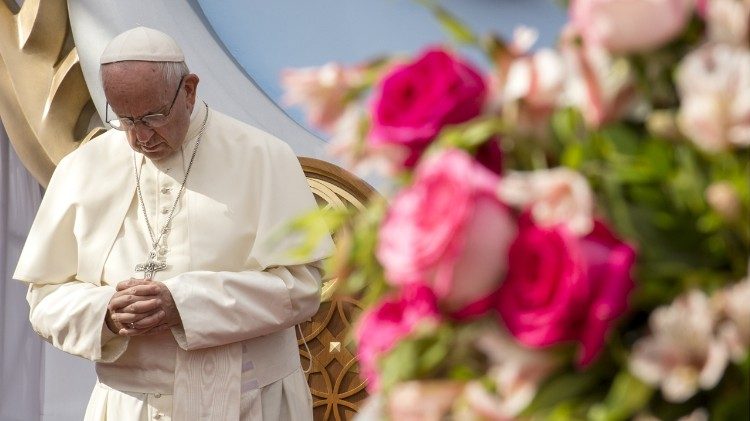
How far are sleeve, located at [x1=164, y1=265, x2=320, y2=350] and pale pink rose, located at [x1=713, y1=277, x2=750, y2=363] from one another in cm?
244

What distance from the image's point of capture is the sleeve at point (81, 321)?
3447 millimetres

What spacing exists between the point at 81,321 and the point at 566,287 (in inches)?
102

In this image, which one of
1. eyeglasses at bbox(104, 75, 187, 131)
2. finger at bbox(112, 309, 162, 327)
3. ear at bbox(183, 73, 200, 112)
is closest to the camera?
finger at bbox(112, 309, 162, 327)

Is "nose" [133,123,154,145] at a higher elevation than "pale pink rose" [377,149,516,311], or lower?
higher

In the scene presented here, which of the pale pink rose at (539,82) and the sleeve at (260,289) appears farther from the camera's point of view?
the sleeve at (260,289)

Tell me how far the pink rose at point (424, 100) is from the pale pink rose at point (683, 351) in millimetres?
237

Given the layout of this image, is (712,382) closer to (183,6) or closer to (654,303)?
(654,303)

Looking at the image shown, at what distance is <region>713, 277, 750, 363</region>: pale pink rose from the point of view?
1.01 meters

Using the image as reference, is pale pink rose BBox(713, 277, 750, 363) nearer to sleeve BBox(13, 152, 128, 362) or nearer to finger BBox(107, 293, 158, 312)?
finger BBox(107, 293, 158, 312)

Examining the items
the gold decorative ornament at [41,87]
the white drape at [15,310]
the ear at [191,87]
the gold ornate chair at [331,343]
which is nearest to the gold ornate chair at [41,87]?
the gold decorative ornament at [41,87]

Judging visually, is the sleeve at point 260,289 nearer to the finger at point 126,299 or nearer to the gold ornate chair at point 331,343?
the finger at point 126,299

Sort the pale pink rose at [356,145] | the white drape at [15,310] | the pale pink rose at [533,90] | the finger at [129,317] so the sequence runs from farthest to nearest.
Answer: the white drape at [15,310]
the finger at [129,317]
the pale pink rose at [356,145]
the pale pink rose at [533,90]

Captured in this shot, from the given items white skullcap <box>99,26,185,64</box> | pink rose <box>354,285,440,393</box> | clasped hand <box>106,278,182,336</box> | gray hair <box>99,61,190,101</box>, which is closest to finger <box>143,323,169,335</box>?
clasped hand <box>106,278,182,336</box>

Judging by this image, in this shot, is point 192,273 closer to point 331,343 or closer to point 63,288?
point 63,288
